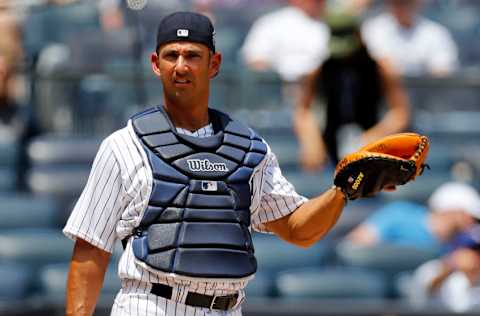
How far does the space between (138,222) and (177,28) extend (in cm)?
57

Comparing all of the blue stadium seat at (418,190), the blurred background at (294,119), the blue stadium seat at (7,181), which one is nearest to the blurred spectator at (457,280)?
the blurred background at (294,119)

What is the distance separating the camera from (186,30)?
3303 millimetres

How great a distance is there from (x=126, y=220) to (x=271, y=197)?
1.61ft

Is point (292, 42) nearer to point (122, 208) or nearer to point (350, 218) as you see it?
point (350, 218)

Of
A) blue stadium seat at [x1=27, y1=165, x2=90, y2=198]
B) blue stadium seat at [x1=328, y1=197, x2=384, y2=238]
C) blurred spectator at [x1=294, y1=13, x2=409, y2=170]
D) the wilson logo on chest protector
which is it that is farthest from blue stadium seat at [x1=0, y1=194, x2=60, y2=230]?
the wilson logo on chest protector

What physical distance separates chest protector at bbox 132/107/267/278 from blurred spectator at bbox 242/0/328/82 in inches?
170

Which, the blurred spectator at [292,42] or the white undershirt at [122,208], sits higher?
the blurred spectator at [292,42]

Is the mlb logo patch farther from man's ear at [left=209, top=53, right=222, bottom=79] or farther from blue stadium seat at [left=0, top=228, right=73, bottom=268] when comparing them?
blue stadium seat at [left=0, top=228, right=73, bottom=268]

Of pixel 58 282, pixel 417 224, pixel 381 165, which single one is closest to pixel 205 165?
pixel 381 165

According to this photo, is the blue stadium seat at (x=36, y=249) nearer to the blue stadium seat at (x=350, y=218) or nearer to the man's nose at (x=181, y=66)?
the blue stadium seat at (x=350, y=218)

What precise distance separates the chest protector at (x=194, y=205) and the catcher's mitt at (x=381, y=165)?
29 cm

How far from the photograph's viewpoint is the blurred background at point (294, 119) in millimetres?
6594

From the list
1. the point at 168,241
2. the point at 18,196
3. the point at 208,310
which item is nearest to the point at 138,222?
the point at 168,241

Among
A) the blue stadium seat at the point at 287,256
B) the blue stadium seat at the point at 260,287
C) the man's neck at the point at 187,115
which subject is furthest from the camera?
the blue stadium seat at the point at 287,256
